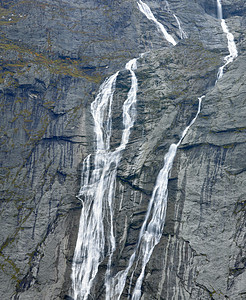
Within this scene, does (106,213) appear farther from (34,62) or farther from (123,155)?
(34,62)

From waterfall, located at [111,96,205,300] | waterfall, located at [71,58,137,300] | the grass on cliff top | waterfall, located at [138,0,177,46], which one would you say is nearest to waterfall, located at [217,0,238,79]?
waterfall, located at [138,0,177,46]

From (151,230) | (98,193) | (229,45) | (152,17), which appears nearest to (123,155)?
(98,193)

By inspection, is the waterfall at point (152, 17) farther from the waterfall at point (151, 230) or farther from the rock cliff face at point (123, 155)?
the waterfall at point (151, 230)

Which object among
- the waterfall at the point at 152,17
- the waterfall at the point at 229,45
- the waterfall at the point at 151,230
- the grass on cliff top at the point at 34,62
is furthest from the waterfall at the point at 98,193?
the waterfall at the point at 152,17

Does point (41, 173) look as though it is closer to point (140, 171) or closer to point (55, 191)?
point (55, 191)

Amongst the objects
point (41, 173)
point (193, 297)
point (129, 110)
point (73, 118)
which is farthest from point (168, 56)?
point (193, 297)
